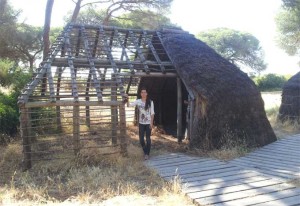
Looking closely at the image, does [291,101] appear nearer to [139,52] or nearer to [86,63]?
[139,52]

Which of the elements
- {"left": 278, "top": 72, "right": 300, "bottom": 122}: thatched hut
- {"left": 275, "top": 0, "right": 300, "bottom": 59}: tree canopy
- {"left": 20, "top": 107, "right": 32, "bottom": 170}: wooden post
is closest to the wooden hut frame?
{"left": 20, "top": 107, "right": 32, "bottom": 170}: wooden post

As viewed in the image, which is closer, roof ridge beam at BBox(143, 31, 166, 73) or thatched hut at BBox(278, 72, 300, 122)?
roof ridge beam at BBox(143, 31, 166, 73)

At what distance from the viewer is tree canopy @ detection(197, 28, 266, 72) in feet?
137

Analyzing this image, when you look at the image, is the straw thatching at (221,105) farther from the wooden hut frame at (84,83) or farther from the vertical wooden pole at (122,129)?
the vertical wooden pole at (122,129)

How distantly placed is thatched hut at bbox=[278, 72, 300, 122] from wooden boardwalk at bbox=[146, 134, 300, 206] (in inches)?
155

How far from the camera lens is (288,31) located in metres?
24.9

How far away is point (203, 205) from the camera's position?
15.8ft

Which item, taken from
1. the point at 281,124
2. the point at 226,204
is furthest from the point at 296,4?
the point at 226,204

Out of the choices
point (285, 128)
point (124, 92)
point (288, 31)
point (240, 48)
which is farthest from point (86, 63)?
point (240, 48)

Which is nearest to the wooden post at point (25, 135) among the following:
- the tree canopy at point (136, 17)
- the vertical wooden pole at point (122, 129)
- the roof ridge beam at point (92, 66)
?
the roof ridge beam at point (92, 66)

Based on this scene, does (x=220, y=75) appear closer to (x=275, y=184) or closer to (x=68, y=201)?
(x=275, y=184)

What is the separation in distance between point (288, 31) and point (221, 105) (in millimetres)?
19150

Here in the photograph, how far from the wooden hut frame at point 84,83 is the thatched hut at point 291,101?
492cm

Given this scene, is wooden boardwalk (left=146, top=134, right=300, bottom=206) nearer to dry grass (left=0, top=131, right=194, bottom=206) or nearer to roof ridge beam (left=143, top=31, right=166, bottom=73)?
dry grass (left=0, top=131, right=194, bottom=206)
